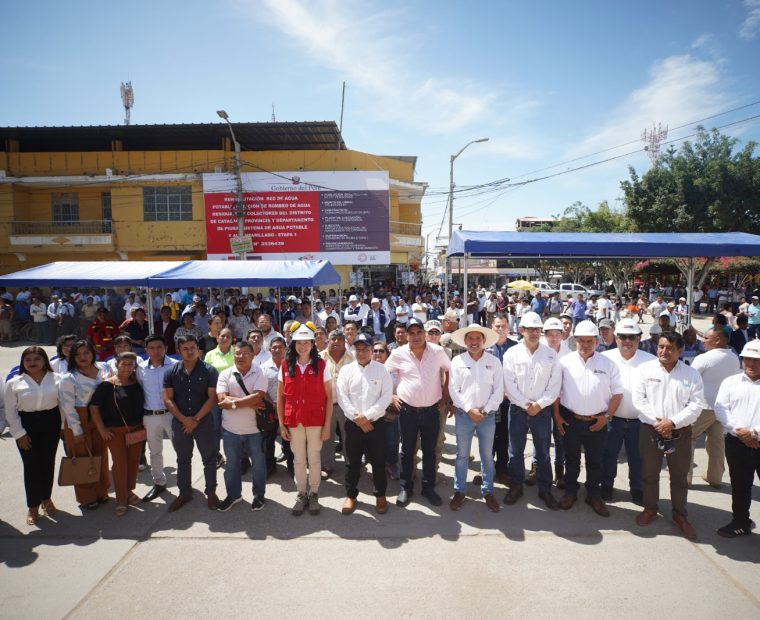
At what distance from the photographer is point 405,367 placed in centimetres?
443

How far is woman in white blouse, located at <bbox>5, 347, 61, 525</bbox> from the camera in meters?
3.98

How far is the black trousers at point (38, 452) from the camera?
404 centimetres

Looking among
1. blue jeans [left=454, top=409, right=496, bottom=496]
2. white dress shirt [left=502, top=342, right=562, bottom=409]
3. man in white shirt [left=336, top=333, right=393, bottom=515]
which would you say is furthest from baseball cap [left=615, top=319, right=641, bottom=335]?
man in white shirt [left=336, top=333, right=393, bottom=515]

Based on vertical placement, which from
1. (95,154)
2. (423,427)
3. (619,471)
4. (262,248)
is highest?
(95,154)

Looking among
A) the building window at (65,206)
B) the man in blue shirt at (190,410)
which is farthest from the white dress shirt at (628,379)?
the building window at (65,206)

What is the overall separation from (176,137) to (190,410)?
23.1m

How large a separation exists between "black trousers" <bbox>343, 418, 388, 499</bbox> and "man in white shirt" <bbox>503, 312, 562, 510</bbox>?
4.12 feet

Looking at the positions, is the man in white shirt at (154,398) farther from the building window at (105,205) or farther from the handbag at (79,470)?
the building window at (105,205)

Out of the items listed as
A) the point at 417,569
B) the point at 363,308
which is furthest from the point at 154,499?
the point at 363,308

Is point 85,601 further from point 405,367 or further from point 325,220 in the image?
point 325,220

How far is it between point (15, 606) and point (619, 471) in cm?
561

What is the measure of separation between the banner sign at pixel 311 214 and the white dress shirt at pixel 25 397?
17567mm

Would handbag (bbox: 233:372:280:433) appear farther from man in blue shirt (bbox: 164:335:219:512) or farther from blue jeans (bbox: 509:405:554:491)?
blue jeans (bbox: 509:405:554:491)

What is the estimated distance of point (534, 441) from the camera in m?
4.31
